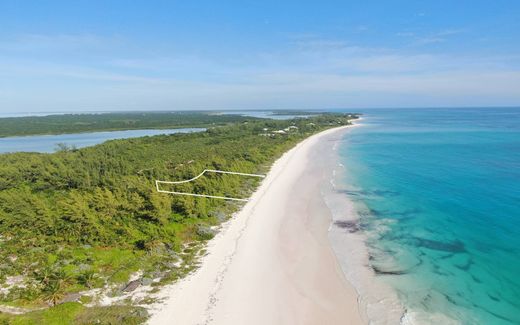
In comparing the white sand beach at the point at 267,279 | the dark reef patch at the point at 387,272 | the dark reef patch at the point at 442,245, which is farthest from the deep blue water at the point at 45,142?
A: the dark reef patch at the point at 442,245

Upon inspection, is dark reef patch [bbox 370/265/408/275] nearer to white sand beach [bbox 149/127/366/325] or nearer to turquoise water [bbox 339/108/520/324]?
turquoise water [bbox 339/108/520/324]

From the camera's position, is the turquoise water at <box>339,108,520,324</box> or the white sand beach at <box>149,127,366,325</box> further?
the turquoise water at <box>339,108,520,324</box>

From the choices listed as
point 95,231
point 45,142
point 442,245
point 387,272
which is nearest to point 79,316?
point 95,231

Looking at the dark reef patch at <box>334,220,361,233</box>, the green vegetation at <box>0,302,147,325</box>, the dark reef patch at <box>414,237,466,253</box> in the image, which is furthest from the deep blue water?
the dark reef patch at <box>414,237,466,253</box>

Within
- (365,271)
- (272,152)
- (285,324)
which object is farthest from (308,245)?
(272,152)

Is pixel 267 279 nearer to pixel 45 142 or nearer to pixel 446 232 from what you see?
→ pixel 446 232

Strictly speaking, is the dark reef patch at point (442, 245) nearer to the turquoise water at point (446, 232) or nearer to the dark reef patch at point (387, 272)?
the turquoise water at point (446, 232)

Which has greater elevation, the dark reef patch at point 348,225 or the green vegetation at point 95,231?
the green vegetation at point 95,231
